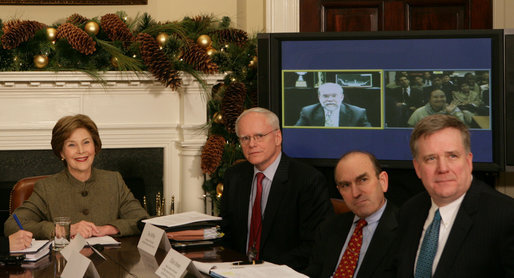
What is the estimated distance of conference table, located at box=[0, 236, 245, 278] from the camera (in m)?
2.29

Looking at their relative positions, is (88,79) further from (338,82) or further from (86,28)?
(338,82)

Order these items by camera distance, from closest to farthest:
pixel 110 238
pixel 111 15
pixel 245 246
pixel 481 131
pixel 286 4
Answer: pixel 110 238 → pixel 245 246 → pixel 481 131 → pixel 111 15 → pixel 286 4

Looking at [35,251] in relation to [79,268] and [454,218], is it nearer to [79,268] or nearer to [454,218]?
[79,268]

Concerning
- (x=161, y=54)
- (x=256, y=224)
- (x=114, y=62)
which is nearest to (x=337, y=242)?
(x=256, y=224)

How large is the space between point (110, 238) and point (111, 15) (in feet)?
5.70

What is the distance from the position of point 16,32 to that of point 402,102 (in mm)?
2196

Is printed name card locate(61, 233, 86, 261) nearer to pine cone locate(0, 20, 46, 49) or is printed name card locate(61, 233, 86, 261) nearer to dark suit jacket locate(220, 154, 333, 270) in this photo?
dark suit jacket locate(220, 154, 333, 270)

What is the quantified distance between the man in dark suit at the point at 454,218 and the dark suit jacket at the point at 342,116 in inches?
73.5

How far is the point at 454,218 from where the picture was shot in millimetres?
1991

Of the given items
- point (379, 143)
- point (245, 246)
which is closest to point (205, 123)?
point (379, 143)

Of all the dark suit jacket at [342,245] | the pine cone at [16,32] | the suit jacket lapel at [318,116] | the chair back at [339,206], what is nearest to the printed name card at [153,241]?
the dark suit jacket at [342,245]

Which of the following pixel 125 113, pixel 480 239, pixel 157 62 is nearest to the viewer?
pixel 480 239

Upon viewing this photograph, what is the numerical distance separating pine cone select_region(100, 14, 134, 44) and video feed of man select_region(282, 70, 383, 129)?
0.95m

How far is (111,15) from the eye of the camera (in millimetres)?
4113
